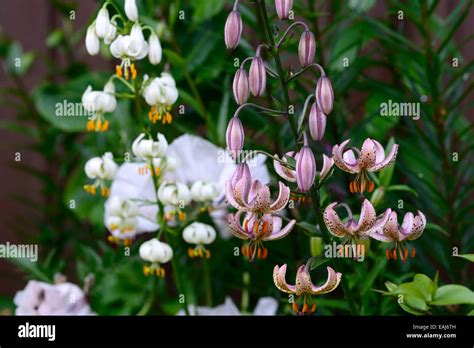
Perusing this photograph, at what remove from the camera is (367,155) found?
619mm

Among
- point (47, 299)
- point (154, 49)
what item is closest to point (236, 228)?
point (154, 49)

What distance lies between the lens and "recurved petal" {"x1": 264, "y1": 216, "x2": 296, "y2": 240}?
2.05ft

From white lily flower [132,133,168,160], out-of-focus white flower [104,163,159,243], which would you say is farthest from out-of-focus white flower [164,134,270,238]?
white lily flower [132,133,168,160]

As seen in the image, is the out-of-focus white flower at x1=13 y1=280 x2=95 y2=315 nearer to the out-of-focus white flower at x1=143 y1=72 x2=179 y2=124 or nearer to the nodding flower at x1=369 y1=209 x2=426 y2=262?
the out-of-focus white flower at x1=143 y1=72 x2=179 y2=124

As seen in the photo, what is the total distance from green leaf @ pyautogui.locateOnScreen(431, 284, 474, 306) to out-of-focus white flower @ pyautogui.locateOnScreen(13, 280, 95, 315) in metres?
0.46

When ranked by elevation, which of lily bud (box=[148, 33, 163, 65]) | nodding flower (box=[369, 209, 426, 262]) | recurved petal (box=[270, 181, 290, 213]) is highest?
lily bud (box=[148, 33, 163, 65])

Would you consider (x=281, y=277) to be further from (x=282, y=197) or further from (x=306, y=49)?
(x=306, y=49)

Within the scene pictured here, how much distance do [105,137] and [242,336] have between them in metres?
0.50

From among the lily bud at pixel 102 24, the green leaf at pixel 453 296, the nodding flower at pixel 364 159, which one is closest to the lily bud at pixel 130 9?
the lily bud at pixel 102 24

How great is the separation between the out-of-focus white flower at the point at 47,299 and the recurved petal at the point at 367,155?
449 millimetres

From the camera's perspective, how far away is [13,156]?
56.7 inches

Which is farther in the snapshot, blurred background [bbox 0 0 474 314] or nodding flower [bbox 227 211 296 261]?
blurred background [bbox 0 0 474 314]

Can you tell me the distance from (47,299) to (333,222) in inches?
17.0

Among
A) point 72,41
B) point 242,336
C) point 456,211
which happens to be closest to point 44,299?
point 242,336
